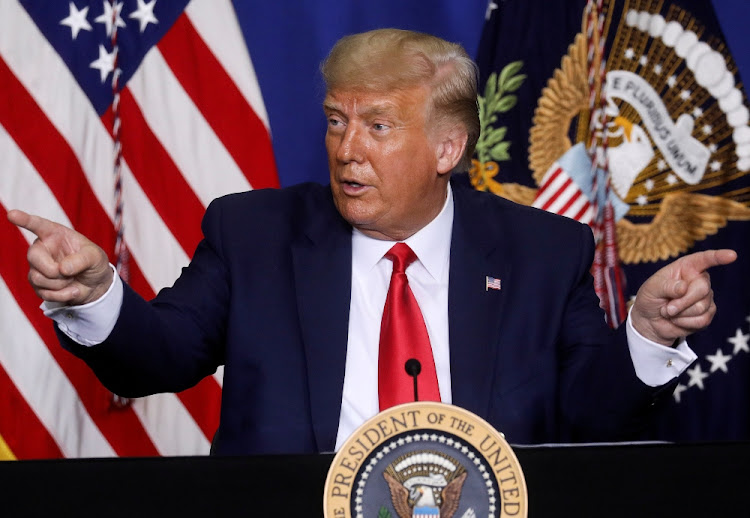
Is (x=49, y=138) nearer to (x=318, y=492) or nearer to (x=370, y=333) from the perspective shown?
(x=370, y=333)

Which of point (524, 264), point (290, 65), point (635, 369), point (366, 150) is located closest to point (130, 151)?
point (290, 65)

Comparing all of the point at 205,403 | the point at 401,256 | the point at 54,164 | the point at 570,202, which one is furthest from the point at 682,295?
the point at 54,164

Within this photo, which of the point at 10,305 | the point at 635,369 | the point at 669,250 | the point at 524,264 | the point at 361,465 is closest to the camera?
the point at 361,465

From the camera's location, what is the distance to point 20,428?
110 inches

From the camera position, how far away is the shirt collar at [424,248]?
2004 mm

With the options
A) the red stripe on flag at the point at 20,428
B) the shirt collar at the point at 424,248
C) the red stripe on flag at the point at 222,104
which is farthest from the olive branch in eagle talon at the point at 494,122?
the red stripe on flag at the point at 20,428

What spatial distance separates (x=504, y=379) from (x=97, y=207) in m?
1.48

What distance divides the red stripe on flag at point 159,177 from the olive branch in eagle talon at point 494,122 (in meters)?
0.84

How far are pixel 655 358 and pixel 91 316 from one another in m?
0.88

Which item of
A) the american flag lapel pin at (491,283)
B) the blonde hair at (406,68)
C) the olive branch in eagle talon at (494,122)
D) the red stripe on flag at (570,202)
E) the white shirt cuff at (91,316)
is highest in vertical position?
the olive branch in eagle talon at (494,122)

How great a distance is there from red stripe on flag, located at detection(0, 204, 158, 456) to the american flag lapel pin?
1.35 m

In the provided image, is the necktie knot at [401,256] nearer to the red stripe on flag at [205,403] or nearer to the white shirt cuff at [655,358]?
the white shirt cuff at [655,358]

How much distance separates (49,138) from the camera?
280 centimetres

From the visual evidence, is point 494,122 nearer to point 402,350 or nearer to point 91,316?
point 402,350
